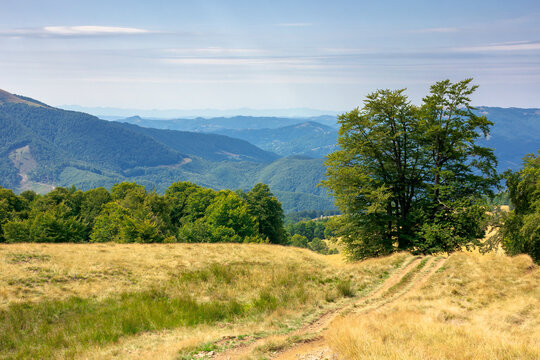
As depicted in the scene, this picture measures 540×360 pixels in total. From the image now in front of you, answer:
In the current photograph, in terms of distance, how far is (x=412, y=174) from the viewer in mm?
25625

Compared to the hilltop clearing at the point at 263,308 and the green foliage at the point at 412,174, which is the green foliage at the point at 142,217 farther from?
the green foliage at the point at 412,174

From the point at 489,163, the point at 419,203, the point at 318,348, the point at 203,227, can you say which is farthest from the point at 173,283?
the point at 203,227

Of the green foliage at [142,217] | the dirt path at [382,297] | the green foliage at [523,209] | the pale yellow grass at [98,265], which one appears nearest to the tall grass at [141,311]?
the pale yellow grass at [98,265]

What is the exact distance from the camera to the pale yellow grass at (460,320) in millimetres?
7297

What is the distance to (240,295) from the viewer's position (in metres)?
15.4

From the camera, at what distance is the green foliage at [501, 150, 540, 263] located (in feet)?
77.0

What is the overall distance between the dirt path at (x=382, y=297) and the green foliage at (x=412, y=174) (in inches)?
209

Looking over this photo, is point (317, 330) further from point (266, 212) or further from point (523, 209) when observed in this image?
point (266, 212)

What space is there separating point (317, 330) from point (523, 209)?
23221 mm

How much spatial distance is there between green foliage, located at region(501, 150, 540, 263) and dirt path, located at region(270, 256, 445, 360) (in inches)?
371

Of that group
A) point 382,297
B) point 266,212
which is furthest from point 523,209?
point 266,212

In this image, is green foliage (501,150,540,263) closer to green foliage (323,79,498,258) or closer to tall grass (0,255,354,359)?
green foliage (323,79,498,258)

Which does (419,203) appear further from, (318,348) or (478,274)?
(318,348)

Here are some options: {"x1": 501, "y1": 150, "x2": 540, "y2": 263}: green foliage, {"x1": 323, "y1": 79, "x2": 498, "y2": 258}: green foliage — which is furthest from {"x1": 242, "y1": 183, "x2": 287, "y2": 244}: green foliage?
{"x1": 501, "y1": 150, "x2": 540, "y2": 263}: green foliage
